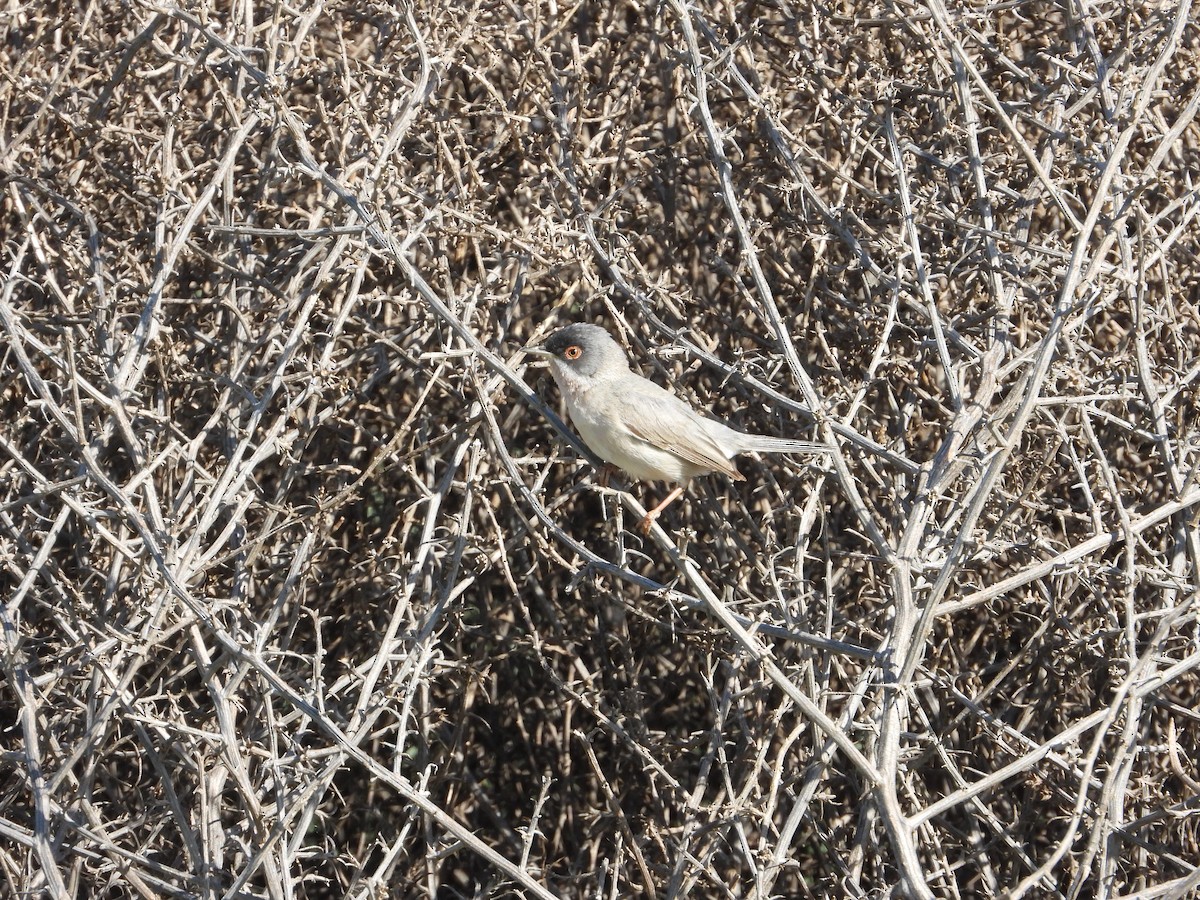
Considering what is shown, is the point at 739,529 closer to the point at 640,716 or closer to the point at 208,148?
the point at 640,716

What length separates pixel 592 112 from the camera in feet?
12.3

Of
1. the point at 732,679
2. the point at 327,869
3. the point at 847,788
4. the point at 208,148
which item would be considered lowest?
the point at 327,869

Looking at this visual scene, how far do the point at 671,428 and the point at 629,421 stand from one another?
0.12 meters

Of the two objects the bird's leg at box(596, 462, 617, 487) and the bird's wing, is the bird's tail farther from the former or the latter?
the bird's leg at box(596, 462, 617, 487)

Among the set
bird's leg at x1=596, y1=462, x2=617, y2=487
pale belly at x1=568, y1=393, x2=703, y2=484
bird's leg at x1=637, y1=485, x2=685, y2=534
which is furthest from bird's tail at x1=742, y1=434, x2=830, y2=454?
bird's leg at x1=596, y1=462, x2=617, y2=487

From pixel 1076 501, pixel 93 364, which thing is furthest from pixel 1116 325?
pixel 93 364

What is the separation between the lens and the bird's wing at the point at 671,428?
3385 millimetres

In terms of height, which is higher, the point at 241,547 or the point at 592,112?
the point at 592,112

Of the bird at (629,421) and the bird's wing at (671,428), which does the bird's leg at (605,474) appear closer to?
the bird at (629,421)

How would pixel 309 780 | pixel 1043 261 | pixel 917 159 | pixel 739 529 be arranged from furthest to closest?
pixel 739 529, pixel 917 159, pixel 1043 261, pixel 309 780

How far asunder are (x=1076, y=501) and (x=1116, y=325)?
1.88 ft

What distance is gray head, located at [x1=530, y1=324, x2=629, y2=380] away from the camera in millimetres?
3418

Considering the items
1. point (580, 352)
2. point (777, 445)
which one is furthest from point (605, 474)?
point (777, 445)

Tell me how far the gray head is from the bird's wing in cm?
9
